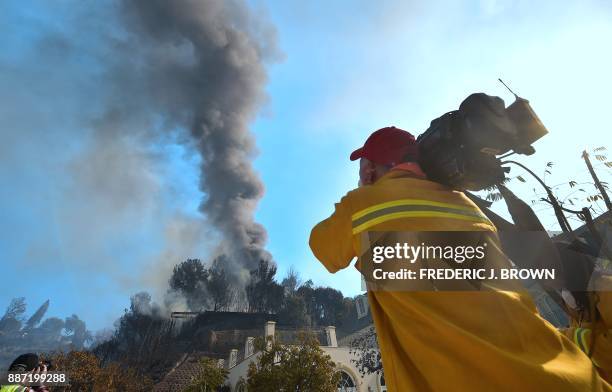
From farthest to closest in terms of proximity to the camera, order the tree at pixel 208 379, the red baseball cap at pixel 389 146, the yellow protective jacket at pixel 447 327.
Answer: the tree at pixel 208 379, the red baseball cap at pixel 389 146, the yellow protective jacket at pixel 447 327

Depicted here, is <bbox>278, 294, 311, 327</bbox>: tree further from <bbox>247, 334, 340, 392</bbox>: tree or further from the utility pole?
the utility pole

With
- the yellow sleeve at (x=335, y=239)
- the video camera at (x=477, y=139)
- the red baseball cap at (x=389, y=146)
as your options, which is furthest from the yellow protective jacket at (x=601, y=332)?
the yellow sleeve at (x=335, y=239)

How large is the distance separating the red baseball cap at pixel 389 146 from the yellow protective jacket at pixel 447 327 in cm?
31

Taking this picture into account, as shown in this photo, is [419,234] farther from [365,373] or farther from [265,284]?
[265,284]

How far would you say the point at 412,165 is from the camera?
176cm

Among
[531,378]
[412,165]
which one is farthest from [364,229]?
[531,378]

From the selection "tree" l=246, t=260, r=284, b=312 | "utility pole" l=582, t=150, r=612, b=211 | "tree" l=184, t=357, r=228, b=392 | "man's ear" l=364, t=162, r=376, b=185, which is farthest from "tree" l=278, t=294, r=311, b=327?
"man's ear" l=364, t=162, r=376, b=185

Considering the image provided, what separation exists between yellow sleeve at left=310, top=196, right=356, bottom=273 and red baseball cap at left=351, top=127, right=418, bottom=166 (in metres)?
0.45

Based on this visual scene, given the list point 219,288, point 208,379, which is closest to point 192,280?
point 219,288

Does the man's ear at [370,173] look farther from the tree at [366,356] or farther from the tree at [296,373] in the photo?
the tree at [366,356]

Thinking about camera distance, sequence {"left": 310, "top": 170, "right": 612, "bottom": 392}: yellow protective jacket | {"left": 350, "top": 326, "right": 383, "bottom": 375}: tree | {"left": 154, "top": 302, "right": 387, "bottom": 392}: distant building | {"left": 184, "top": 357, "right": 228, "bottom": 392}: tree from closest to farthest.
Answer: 1. {"left": 310, "top": 170, "right": 612, "bottom": 392}: yellow protective jacket
2. {"left": 184, "top": 357, "right": 228, "bottom": 392}: tree
3. {"left": 350, "top": 326, "right": 383, "bottom": 375}: tree
4. {"left": 154, "top": 302, "right": 387, "bottom": 392}: distant building

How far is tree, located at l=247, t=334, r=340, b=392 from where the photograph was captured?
19.5m

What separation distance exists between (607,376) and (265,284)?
7144 centimetres

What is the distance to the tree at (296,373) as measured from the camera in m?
19.5
